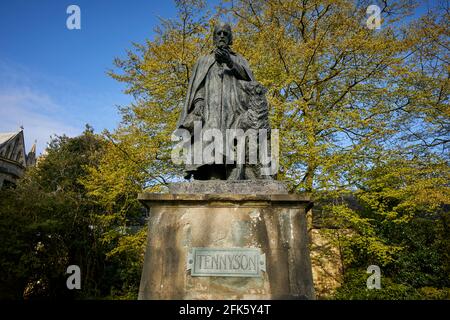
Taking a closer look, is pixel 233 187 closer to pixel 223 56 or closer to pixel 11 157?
pixel 223 56

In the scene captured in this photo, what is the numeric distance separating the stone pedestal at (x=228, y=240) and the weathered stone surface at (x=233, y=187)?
0.01m

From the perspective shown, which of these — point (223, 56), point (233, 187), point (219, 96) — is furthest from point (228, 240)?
point (223, 56)

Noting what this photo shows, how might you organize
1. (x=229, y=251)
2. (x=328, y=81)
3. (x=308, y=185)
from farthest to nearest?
(x=328, y=81)
(x=308, y=185)
(x=229, y=251)

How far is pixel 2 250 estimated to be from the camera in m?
9.57

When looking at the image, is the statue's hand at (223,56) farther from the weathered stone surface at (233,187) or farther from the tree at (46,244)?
the tree at (46,244)

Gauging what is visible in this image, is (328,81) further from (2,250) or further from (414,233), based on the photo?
(2,250)

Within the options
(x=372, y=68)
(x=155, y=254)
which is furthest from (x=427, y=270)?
(x=155, y=254)

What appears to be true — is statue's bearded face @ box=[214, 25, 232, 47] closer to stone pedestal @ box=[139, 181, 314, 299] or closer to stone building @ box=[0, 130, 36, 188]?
stone pedestal @ box=[139, 181, 314, 299]

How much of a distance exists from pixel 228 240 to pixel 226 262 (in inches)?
9.3

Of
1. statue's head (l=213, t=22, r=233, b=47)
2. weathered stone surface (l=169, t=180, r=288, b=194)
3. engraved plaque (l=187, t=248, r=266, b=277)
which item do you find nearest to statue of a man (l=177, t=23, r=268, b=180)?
statue's head (l=213, t=22, r=233, b=47)

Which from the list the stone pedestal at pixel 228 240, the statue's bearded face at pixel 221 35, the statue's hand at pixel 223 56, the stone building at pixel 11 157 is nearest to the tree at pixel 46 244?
the stone pedestal at pixel 228 240

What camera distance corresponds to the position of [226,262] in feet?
11.3

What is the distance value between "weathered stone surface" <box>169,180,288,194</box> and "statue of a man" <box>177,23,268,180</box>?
39cm

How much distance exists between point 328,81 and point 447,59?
477cm
